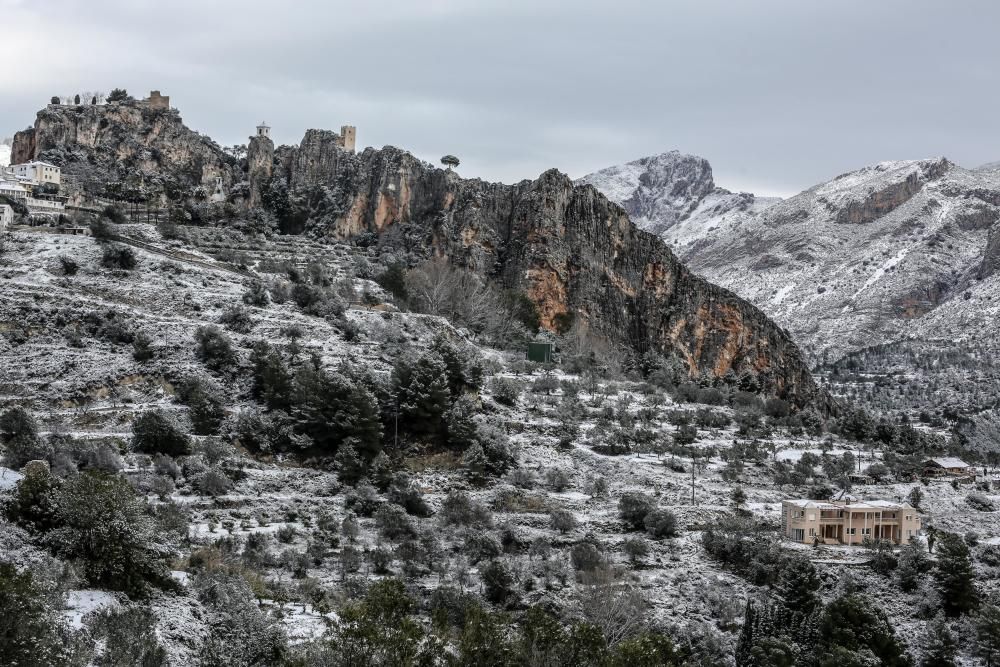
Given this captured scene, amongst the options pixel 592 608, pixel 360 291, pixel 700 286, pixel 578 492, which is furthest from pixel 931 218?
pixel 592 608

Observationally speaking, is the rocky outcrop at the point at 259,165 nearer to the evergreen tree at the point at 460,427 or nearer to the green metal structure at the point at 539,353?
the green metal structure at the point at 539,353

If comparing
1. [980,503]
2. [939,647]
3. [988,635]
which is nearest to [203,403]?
[939,647]

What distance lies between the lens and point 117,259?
212 ft

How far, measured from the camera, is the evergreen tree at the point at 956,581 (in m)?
42.1

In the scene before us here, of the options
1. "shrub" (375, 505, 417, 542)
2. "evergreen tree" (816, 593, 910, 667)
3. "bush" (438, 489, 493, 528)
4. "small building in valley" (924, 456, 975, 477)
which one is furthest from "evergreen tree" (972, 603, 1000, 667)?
"small building in valley" (924, 456, 975, 477)

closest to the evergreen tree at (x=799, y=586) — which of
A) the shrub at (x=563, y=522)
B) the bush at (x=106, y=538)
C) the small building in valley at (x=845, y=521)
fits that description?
the small building in valley at (x=845, y=521)

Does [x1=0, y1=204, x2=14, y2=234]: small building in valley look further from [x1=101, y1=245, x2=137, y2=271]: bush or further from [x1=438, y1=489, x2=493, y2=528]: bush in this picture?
[x1=438, y1=489, x2=493, y2=528]: bush

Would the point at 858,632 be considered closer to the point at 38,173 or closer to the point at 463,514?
the point at 463,514

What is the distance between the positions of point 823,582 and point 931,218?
556 feet

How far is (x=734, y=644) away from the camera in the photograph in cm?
3712

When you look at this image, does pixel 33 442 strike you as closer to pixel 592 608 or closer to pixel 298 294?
pixel 592 608

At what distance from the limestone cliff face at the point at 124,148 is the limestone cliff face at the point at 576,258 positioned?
13.9 metres

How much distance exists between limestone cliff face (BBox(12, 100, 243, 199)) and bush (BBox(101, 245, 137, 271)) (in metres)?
27.8

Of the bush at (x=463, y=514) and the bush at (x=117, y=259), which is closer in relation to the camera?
the bush at (x=463, y=514)
